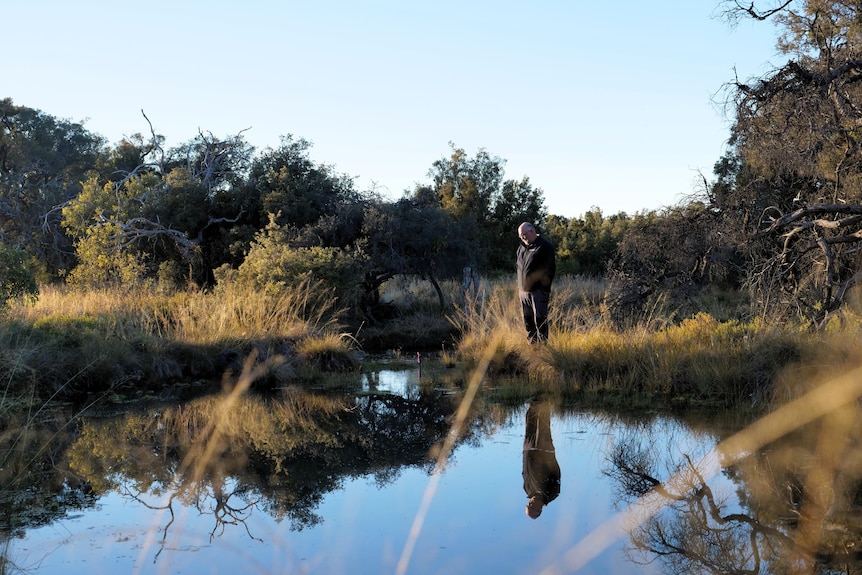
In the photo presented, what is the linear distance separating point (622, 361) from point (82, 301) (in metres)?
10.9

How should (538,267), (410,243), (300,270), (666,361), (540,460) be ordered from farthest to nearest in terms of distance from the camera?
(410,243) < (300,270) < (538,267) < (666,361) < (540,460)

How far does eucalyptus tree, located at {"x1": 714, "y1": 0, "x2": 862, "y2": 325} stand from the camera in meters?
10.5

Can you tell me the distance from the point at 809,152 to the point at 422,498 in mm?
7522

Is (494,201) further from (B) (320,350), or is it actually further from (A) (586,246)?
(B) (320,350)

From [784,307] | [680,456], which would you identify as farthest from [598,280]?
[680,456]

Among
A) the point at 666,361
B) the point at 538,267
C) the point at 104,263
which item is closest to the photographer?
the point at 666,361

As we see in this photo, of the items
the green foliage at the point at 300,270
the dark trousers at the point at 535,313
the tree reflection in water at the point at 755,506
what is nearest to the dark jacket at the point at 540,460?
the tree reflection in water at the point at 755,506

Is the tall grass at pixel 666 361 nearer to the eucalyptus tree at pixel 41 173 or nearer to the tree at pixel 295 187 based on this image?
the tree at pixel 295 187

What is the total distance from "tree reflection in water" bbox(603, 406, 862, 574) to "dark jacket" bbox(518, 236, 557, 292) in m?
4.71

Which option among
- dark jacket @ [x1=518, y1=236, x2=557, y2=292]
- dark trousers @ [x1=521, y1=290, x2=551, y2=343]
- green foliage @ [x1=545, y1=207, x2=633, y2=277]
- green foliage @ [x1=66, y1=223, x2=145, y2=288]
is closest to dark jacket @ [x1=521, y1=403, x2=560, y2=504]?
dark trousers @ [x1=521, y1=290, x2=551, y2=343]

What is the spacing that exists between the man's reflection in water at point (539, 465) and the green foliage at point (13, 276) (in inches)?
331

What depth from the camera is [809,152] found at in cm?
1101

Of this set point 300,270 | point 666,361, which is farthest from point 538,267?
point 300,270

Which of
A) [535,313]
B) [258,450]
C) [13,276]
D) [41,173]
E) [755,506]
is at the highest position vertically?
[41,173]
